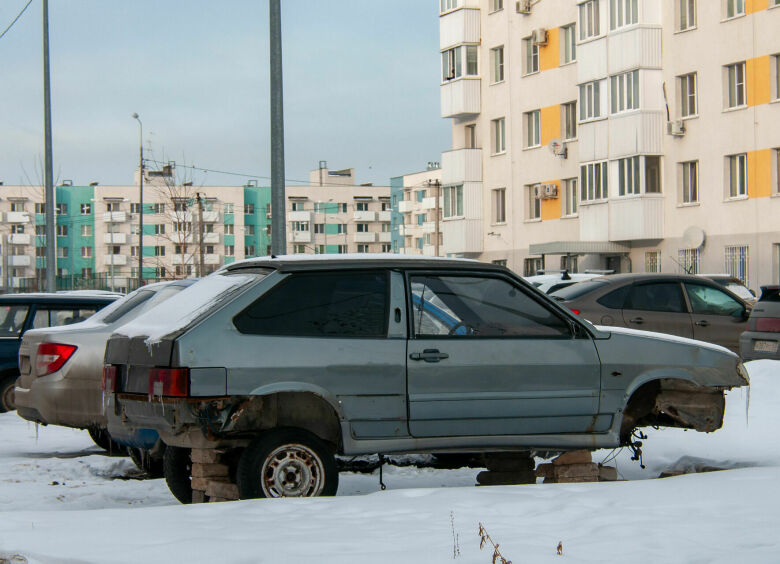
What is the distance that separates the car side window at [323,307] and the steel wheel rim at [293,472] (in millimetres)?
726

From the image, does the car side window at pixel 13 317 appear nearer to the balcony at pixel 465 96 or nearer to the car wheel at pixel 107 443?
the car wheel at pixel 107 443

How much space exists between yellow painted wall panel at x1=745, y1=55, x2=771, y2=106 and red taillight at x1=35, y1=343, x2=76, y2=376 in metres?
30.9

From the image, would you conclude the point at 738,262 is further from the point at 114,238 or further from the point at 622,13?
the point at 114,238

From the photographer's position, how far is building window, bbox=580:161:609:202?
42656 mm

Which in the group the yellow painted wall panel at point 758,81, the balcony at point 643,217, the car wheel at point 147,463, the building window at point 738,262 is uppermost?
the yellow painted wall panel at point 758,81

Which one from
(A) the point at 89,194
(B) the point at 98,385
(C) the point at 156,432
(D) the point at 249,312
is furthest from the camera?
(A) the point at 89,194

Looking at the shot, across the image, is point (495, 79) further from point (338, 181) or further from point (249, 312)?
point (338, 181)

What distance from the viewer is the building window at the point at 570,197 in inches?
1801

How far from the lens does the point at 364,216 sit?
126 metres

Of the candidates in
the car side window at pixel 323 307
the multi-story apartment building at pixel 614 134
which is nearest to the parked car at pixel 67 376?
the car side window at pixel 323 307

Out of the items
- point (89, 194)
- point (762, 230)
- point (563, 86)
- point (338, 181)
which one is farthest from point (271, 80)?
point (338, 181)

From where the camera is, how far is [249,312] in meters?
6.96

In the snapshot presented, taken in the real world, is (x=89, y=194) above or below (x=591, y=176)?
above

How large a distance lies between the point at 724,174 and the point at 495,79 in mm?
14574
